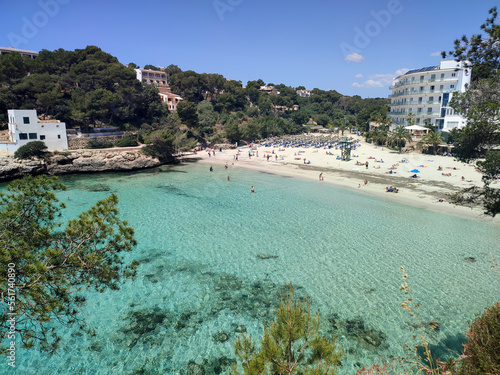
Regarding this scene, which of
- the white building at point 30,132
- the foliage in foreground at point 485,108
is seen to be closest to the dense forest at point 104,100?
the white building at point 30,132

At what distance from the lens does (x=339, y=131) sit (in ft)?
322

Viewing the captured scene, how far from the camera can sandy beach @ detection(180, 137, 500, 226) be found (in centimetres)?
2953

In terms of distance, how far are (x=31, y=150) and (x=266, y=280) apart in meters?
37.8

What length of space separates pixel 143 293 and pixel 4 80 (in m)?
50.6

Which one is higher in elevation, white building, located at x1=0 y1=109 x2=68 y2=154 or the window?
the window

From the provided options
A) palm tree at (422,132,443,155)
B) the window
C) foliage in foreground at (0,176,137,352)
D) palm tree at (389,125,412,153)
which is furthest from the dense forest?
foliage in foreground at (0,176,137,352)

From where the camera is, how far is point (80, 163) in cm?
4053

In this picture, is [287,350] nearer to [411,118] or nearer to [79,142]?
[79,142]

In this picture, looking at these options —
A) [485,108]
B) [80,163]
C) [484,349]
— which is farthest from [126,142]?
[484,349]

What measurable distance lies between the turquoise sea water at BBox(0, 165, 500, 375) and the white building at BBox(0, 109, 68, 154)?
54.0 feet

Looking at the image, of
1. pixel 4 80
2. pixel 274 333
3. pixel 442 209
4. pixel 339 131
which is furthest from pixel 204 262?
pixel 339 131

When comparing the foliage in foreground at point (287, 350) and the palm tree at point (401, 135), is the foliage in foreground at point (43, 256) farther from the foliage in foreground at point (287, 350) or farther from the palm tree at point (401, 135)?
the palm tree at point (401, 135)

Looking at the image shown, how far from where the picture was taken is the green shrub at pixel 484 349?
5418 mm

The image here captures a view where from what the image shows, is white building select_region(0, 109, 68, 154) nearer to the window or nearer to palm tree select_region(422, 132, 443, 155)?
palm tree select_region(422, 132, 443, 155)
